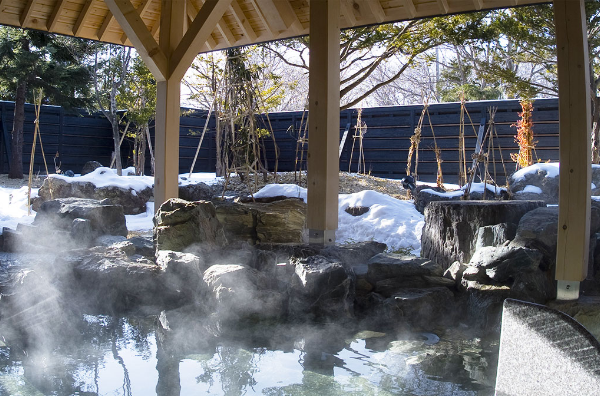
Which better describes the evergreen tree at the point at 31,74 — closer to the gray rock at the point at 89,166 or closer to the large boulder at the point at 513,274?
the gray rock at the point at 89,166

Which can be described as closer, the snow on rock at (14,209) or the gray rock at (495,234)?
the gray rock at (495,234)

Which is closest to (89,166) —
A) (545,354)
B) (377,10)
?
(377,10)

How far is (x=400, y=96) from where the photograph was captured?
83.1 feet

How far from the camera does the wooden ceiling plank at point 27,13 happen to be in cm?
515

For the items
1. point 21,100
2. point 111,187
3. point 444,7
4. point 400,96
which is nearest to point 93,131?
point 21,100

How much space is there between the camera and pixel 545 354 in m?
1.48

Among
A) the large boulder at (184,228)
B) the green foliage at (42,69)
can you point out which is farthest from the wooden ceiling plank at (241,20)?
the green foliage at (42,69)

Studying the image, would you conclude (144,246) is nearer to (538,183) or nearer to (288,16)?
(288,16)

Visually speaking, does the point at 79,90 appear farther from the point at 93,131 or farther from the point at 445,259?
the point at 445,259

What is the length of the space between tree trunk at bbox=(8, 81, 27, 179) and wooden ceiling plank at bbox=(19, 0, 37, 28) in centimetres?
744

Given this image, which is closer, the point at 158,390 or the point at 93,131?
the point at 158,390

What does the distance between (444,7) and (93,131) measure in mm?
11472

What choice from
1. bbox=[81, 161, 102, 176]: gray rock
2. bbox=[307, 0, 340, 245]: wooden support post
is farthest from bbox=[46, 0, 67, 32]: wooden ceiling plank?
bbox=[81, 161, 102, 176]: gray rock

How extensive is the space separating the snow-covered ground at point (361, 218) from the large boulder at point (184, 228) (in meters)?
1.83
